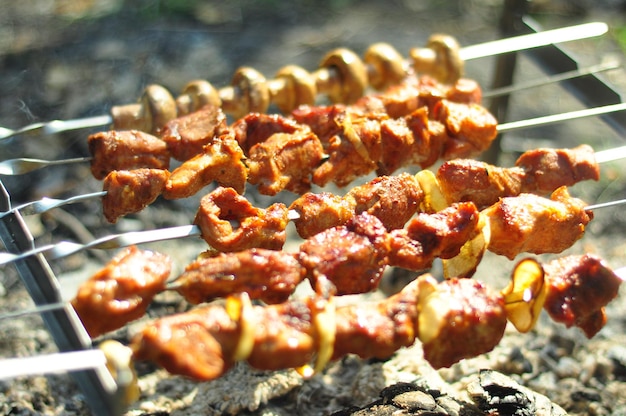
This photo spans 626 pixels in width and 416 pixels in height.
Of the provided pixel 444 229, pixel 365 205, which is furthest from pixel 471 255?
pixel 365 205

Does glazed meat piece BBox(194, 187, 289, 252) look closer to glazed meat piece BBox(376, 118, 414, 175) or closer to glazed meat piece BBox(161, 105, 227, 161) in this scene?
glazed meat piece BBox(161, 105, 227, 161)

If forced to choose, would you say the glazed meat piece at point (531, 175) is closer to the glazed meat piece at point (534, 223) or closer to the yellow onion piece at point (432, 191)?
the yellow onion piece at point (432, 191)

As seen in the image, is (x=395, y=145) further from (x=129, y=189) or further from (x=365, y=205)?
(x=129, y=189)

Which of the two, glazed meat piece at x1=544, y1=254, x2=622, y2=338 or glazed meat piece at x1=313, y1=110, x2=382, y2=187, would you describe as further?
glazed meat piece at x1=313, y1=110, x2=382, y2=187

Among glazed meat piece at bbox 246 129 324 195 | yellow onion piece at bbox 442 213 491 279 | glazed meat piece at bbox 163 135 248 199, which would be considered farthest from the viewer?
glazed meat piece at bbox 246 129 324 195

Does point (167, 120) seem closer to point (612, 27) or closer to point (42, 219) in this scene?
point (42, 219)

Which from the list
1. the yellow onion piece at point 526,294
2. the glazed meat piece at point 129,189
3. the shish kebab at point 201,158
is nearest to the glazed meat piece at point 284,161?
the shish kebab at point 201,158

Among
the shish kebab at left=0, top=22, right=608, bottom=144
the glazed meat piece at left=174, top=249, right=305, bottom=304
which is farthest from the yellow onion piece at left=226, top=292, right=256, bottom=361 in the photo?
the shish kebab at left=0, top=22, right=608, bottom=144
